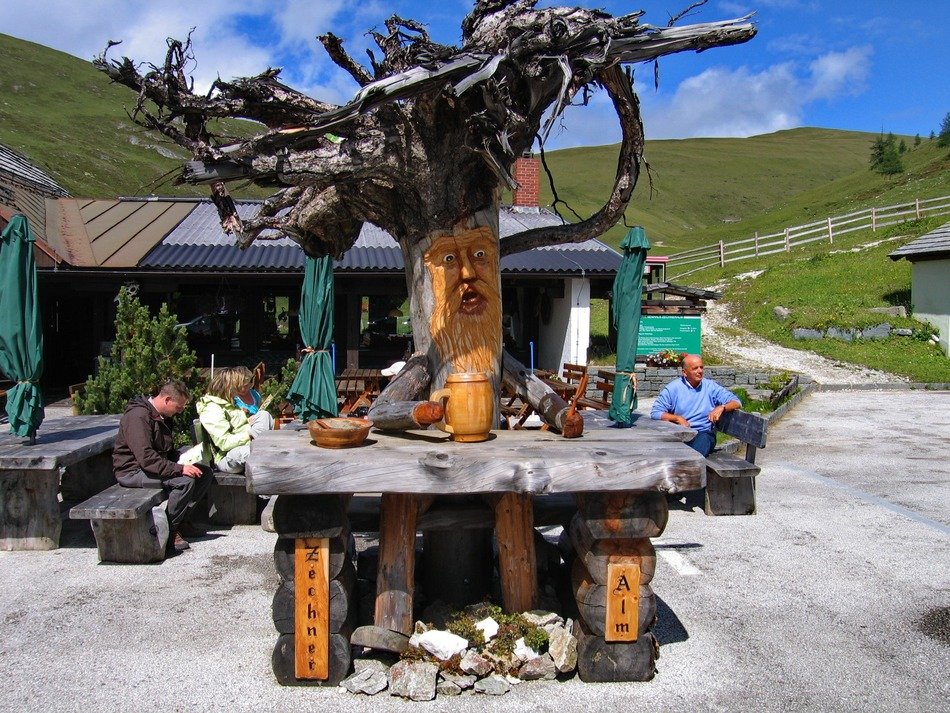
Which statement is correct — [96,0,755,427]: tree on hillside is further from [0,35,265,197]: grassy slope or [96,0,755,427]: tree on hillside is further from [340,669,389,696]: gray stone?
[0,35,265,197]: grassy slope

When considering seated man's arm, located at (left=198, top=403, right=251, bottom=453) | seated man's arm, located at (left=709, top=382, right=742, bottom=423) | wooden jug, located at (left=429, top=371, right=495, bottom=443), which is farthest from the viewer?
seated man's arm, located at (left=709, top=382, right=742, bottom=423)

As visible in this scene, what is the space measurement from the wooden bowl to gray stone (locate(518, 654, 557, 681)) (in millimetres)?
1382

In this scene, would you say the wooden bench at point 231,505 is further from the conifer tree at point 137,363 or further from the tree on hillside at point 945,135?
the tree on hillside at point 945,135

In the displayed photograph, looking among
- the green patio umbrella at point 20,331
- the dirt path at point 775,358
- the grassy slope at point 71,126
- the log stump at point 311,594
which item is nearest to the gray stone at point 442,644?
the log stump at point 311,594

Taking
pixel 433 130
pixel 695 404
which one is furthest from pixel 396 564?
pixel 695 404

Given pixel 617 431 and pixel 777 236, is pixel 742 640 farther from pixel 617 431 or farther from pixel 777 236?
pixel 777 236

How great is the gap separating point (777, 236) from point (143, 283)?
97.8ft

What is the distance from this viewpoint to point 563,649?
11.7ft

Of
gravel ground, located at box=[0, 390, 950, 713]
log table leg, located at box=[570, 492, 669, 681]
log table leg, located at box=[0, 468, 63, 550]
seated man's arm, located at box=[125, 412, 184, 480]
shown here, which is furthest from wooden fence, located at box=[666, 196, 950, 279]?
log table leg, located at box=[570, 492, 669, 681]

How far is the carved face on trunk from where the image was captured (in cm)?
418

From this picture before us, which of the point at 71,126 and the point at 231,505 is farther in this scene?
the point at 71,126

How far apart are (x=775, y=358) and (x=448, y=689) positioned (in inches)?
654

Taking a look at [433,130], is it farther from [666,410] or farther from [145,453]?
[666,410]

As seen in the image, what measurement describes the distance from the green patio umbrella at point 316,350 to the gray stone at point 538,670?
2735 mm
